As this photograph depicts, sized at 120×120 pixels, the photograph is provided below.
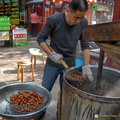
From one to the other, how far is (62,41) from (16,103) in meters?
1.08

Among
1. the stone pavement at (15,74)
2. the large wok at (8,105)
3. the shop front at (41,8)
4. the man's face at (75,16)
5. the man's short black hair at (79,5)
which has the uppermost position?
the shop front at (41,8)

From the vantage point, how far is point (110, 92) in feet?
7.22

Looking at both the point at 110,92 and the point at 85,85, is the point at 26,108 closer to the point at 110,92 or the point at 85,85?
the point at 85,85

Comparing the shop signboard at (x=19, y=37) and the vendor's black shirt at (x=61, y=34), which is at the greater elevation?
the vendor's black shirt at (x=61, y=34)

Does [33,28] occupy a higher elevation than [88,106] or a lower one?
higher

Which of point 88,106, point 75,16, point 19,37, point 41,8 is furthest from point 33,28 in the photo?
point 88,106

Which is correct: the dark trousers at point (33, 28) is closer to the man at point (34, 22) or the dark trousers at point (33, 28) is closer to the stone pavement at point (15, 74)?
the man at point (34, 22)

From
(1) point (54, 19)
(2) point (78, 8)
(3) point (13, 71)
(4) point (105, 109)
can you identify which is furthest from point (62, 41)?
(3) point (13, 71)

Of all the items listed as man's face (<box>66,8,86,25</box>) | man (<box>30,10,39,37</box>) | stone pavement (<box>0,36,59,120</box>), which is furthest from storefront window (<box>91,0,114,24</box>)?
man's face (<box>66,8,86,25</box>)

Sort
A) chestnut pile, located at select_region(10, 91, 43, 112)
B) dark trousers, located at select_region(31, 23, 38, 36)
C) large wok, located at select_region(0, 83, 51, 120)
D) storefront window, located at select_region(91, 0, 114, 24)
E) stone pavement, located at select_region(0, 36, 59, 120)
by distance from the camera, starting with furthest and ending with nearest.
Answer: storefront window, located at select_region(91, 0, 114, 24) → dark trousers, located at select_region(31, 23, 38, 36) → stone pavement, located at select_region(0, 36, 59, 120) → chestnut pile, located at select_region(10, 91, 43, 112) → large wok, located at select_region(0, 83, 51, 120)

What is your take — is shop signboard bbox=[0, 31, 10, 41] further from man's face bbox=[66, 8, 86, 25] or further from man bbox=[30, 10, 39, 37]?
man's face bbox=[66, 8, 86, 25]

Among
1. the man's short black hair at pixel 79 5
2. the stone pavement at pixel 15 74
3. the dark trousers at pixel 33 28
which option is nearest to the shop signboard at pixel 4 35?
the stone pavement at pixel 15 74

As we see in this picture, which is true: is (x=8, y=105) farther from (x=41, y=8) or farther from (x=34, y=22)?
(x=41, y=8)

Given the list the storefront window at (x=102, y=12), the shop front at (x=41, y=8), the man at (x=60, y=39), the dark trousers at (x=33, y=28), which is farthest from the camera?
the storefront window at (x=102, y=12)
